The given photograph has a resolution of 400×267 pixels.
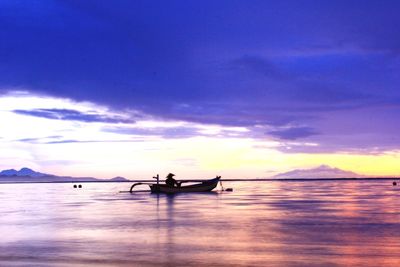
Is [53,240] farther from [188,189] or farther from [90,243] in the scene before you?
[188,189]

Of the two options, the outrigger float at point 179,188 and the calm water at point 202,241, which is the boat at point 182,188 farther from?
the calm water at point 202,241

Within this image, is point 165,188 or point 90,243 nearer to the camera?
point 90,243

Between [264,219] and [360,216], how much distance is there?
6.89 metres

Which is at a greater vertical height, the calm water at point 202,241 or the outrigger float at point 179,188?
the outrigger float at point 179,188

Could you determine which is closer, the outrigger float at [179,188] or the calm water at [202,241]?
the calm water at [202,241]

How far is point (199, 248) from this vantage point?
18.7 meters

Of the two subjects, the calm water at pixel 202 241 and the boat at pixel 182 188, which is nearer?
the calm water at pixel 202 241

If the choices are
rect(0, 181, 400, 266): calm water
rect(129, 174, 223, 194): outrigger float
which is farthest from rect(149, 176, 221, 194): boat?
rect(0, 181, 400, 266): calm water

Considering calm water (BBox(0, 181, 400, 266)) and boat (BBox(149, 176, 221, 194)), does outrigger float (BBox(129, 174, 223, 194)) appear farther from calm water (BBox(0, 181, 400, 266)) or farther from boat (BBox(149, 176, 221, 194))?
calm water (BBox(0, 181, 400, 266))

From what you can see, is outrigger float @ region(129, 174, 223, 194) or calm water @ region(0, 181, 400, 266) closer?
calm water @ region(0, 181, 400, 266)

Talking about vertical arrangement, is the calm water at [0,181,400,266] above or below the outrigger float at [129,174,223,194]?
below

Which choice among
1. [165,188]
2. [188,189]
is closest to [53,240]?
[165,188]

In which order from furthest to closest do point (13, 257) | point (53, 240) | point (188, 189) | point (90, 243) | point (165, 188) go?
point (188, 189) → point (165, 188) → point (53, 240) → point (90, 243) → point (13, 257)

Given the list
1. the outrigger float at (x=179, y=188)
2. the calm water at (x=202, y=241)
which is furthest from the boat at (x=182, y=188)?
the calm water at (x=202, y=241)
